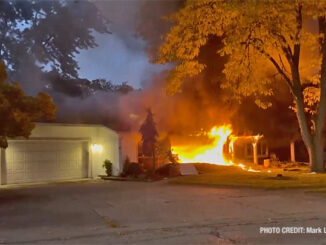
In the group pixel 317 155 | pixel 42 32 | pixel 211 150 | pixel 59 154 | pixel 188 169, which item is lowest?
pixel 188 169

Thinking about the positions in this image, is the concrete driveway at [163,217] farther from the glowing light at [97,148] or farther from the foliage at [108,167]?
the glowing light at [97,148]

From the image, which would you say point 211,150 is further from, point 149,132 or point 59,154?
point 59,154

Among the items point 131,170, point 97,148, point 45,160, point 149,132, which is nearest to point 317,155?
point 131,170

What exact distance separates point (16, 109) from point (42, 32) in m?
20.2

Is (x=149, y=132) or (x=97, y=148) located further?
(x=149, y=132)

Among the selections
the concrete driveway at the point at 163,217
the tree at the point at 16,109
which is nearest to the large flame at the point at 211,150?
the concrete driveway at the point at 163,217

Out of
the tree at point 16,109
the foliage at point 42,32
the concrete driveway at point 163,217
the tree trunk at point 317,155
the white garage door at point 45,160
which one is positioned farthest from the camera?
the foliage at point 42,32

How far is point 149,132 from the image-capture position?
950 inches

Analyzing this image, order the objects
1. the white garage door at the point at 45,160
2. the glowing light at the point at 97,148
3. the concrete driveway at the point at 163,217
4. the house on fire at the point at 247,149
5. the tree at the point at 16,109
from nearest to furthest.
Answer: the concrete driveway at the point at 163,217, the tree at the point at 16,109, the white garage door at the point at 45,160, the glowing light at the point at 97,148, the house on fire at the point at 247,149

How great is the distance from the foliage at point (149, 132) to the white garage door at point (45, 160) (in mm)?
3059

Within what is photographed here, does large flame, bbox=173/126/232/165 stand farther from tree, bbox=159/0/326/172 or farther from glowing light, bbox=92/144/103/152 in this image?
tree, bbox=159/0/326/172

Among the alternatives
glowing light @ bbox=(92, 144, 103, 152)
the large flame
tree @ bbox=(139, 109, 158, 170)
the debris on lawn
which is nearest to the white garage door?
glowing light @ bbox=(92, 144, 103, 152)

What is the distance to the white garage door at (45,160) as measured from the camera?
20.7 m

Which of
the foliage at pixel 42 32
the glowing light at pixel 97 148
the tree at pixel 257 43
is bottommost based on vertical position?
the glowing light at pixel 97 148
